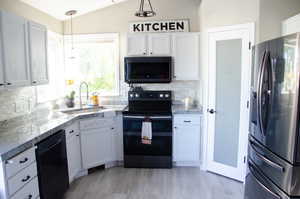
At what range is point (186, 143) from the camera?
11.4 ft

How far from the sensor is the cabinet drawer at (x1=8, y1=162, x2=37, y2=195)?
1.70m

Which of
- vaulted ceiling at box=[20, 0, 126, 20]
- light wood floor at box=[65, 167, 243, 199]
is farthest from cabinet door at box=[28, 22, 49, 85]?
light wood floor at box=[65, 167, 243, 199]

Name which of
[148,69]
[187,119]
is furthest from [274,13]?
[148,69]

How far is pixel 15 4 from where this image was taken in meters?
2.73

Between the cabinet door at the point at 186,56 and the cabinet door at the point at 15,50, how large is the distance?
Result: 2183mm

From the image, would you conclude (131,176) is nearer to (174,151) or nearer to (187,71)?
(174,151)

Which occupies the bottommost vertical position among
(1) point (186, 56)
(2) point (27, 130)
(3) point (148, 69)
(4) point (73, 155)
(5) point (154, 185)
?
(5) point (154, 185)

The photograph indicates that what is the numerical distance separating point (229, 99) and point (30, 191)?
255cm

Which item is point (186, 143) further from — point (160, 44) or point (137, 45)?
point (137, 45)

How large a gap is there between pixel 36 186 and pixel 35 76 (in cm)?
130

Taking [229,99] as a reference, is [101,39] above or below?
above

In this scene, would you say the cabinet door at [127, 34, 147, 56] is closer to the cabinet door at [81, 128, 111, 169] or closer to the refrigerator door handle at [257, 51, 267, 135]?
the cabinet door at [81, 128, 111, 169]

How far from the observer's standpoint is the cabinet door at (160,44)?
3.66m

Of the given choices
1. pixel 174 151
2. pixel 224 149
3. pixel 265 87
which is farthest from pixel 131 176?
pixel 265 87
